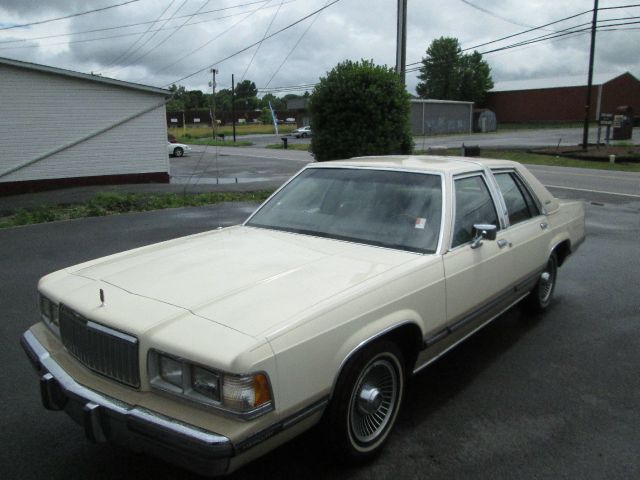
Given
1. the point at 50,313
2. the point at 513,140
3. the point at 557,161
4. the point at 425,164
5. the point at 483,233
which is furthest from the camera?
the point at 513,140

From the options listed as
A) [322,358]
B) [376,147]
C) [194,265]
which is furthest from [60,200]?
[322,358]

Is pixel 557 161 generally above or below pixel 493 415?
above

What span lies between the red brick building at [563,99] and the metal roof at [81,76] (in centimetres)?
5882

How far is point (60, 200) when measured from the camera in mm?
14016

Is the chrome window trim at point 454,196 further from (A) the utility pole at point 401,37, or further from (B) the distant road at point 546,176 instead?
(A) the utility pole at point 401,37

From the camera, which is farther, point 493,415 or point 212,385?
point 493,415

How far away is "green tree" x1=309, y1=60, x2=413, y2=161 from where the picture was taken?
11461 millimetres

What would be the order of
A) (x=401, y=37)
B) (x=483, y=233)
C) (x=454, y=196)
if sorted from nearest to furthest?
(x=483, y=233), (x=454, y=196), (x=401, y=37)

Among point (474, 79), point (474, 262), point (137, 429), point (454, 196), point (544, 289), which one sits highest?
point (474, 79)

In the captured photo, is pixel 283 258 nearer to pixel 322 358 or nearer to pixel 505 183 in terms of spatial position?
pixel 322 358

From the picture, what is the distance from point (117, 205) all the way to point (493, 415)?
1041 cm

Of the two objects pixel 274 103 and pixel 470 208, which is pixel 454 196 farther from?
pixel 274 103

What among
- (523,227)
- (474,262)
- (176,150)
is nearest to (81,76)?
(523,227)

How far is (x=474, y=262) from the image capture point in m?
3.67
